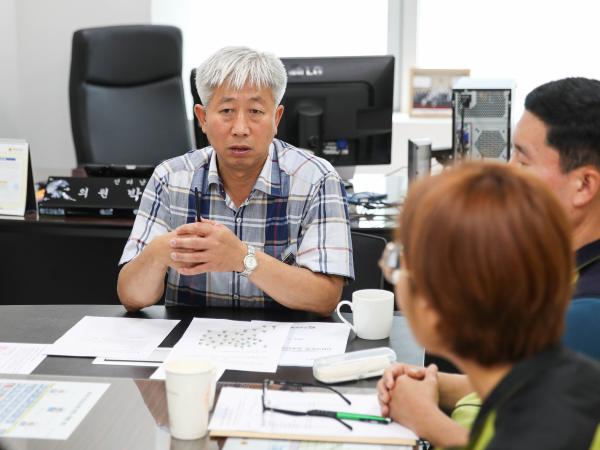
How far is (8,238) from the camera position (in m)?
2.82

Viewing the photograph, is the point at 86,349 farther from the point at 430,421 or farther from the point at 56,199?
the point at 56,199

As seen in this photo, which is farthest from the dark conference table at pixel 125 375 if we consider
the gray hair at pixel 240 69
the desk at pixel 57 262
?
the desk at pixel 57 262

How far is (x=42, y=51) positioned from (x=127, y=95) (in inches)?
30.0

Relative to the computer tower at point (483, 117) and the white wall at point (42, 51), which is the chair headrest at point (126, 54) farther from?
the computer tower at point (483, 117)

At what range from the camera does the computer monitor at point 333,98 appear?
2.92m

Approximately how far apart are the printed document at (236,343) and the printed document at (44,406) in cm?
22

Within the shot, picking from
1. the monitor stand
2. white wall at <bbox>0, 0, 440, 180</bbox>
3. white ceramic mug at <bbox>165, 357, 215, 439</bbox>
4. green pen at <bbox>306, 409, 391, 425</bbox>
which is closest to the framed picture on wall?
white wall at <bbox>0, 0, 440, 180</bbox>

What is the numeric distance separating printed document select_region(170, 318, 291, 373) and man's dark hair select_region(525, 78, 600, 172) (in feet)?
2.09

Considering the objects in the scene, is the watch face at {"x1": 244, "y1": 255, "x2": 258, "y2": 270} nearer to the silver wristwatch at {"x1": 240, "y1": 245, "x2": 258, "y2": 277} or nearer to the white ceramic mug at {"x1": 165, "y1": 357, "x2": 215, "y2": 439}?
the silver wristwatch at {"x1": 240, "y1": 245, "x2": 258, "y2": 277}

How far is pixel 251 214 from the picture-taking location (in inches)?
77.9

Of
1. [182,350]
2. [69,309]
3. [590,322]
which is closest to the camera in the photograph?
[590,322]

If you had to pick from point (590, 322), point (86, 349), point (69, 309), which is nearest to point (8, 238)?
point (69, 309)

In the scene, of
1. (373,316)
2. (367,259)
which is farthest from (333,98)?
(373,316)

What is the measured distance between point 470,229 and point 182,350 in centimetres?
90
